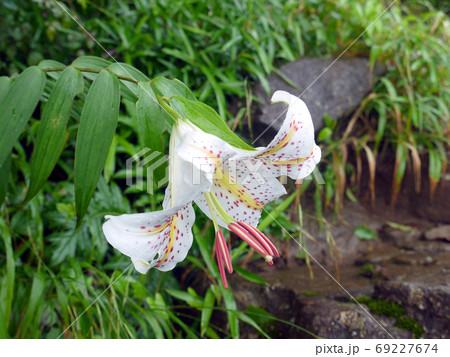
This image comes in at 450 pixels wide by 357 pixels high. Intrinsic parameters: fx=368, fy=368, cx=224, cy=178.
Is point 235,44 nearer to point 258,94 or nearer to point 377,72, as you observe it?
point 258,94

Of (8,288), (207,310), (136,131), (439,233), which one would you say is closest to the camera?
(8,288)

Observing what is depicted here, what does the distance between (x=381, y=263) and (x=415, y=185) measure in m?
0.51

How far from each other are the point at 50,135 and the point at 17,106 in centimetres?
8

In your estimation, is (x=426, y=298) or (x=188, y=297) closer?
(x=426, y=298)

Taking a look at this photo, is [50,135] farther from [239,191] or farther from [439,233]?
[439,233]

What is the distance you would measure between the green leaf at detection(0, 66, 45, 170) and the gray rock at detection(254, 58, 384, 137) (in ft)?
3.02

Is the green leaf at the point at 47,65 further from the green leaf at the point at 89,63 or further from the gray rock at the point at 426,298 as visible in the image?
the gray rock at the point at 426,298

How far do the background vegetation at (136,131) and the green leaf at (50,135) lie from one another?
0.19 meters

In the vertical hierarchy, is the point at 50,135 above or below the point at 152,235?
above

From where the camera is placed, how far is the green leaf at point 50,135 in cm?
52

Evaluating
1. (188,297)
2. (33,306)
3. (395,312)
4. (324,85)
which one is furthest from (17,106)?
(324,85)

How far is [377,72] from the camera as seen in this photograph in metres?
1.60

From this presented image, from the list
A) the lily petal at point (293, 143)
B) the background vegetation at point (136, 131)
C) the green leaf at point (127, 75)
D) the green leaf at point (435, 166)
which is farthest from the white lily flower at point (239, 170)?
the green leaf at point (435, 166)

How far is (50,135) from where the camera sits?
0.52m
